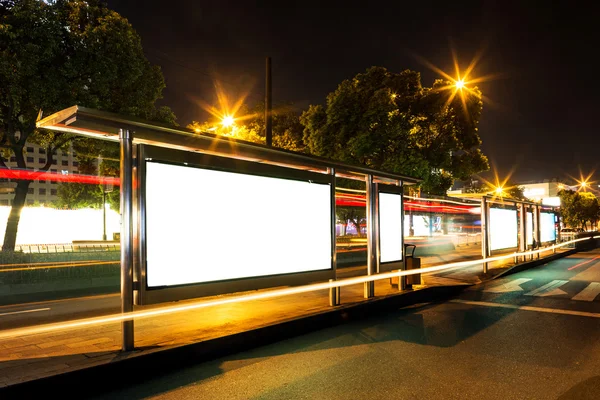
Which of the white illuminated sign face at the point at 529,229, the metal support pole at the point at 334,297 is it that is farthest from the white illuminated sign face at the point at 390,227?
the white illuminated sign face at the point at 529,229

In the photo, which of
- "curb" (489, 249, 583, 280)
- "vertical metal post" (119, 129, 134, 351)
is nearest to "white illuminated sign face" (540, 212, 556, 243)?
"curb" (489, 249, 583, 280)

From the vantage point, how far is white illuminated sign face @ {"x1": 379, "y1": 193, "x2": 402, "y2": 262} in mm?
10109

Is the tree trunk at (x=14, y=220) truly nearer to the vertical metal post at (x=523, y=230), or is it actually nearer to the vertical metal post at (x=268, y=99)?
the vertical metal post at (x=268, y=99)

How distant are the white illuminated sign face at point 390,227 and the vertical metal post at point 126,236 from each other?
5891 millimetres

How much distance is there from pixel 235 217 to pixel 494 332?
4733 millimetres

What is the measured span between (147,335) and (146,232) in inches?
75.2

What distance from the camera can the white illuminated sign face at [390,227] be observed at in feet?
33.2

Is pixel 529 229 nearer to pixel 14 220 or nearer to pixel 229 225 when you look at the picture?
pixel 229 225

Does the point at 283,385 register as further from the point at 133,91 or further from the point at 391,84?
the point at 391,84

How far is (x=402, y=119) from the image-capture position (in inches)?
888

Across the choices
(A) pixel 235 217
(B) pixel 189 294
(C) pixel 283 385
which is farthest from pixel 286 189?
(C) pixel 283 385

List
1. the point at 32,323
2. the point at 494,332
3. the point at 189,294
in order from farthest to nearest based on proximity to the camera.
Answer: the point at 32,323
the point at 494,332
the point at 189,294

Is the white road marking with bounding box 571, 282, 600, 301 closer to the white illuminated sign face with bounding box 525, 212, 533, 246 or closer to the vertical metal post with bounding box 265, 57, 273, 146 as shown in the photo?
the white illuminated sign face with bounding box 525, 212, 533, 246

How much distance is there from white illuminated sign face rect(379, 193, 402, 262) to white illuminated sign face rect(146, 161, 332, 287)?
1868mm
